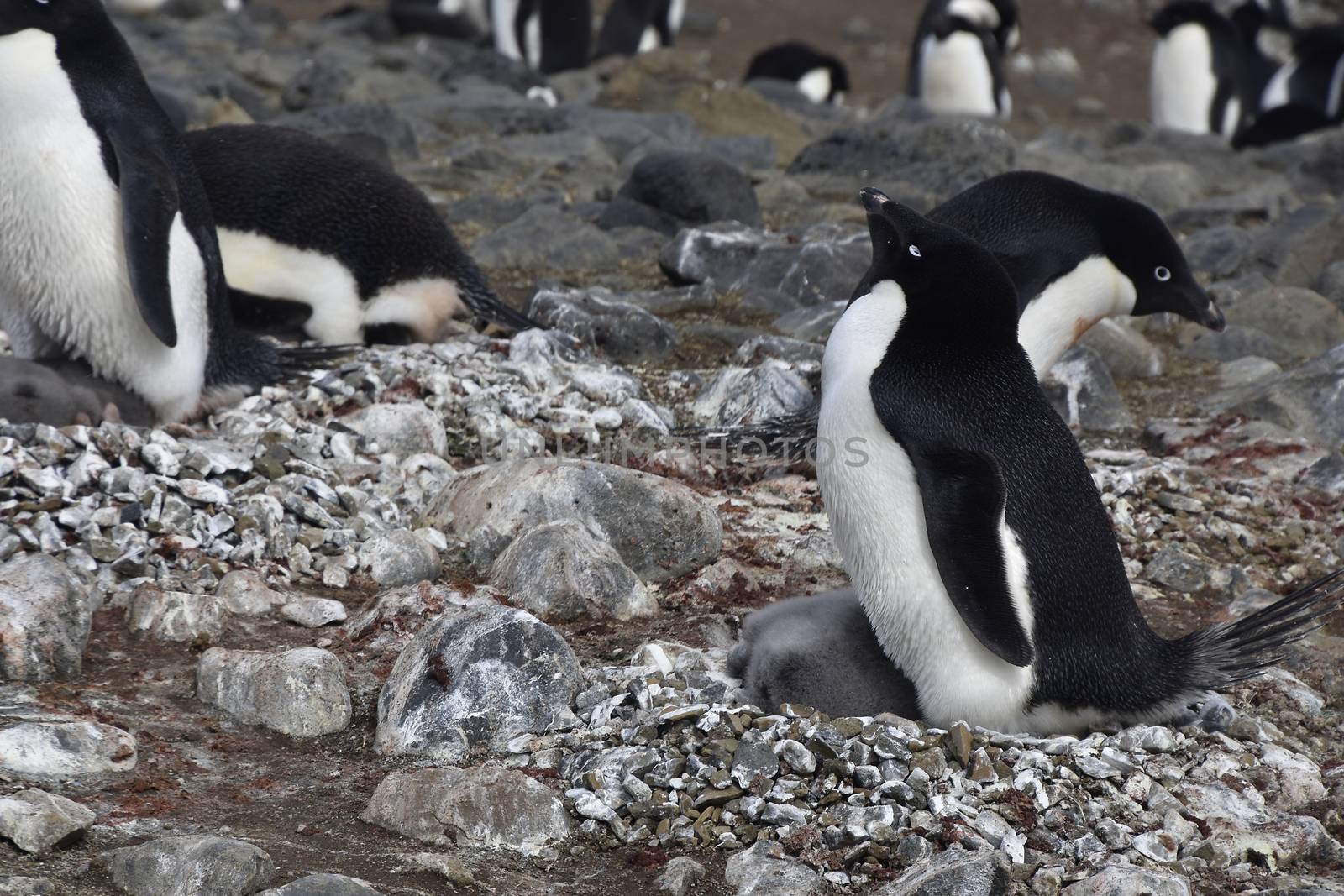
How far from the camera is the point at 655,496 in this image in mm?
4188

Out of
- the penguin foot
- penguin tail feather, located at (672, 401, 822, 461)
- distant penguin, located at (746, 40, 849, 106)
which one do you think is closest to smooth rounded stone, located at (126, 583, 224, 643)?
the penguin foot

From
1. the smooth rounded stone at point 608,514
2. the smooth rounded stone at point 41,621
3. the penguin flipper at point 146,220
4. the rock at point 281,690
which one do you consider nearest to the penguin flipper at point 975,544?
the smooth rounded stone at point 608,514

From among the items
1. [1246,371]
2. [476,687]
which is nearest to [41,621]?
[476,687]

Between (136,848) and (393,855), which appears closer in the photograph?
(136,848)

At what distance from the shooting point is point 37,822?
2498 mm

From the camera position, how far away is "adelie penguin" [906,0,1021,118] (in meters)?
15.3

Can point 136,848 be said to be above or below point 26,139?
below

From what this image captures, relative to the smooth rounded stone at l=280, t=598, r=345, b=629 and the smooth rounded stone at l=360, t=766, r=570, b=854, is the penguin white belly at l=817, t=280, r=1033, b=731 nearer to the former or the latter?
the smooth rounded stone at l=360, t=766, r=570, b=854

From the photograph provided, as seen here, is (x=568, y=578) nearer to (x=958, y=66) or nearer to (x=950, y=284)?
(x=950, y=284)

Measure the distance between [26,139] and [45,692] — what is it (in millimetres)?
2071

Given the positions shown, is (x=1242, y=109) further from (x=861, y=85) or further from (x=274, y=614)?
(x=274, y=614)

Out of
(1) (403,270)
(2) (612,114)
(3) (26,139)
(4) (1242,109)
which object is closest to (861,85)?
(4) (1242,109)

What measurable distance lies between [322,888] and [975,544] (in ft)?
4.81

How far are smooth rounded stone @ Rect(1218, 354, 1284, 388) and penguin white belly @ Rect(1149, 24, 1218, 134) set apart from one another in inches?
424
